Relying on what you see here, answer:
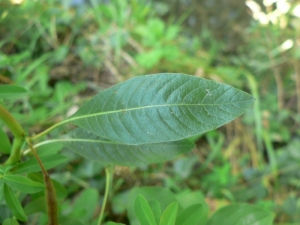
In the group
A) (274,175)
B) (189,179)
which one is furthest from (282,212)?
(189,179)

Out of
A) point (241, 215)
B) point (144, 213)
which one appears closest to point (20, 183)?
point (144, 213)

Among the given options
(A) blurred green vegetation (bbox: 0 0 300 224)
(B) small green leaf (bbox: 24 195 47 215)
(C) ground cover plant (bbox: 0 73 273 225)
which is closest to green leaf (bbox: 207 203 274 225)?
(C) ground cover plant (bbox: 0 73 273 225)

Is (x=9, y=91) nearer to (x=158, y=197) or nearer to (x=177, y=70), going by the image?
(x=158, y=197)

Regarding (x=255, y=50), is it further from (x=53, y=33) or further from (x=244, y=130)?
(x=53, y=33)

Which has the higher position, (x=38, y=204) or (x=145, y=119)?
(x=145, y=119)

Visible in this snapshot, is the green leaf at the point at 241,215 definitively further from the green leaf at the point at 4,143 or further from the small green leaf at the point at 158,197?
the green leaf at the point at 4,143
